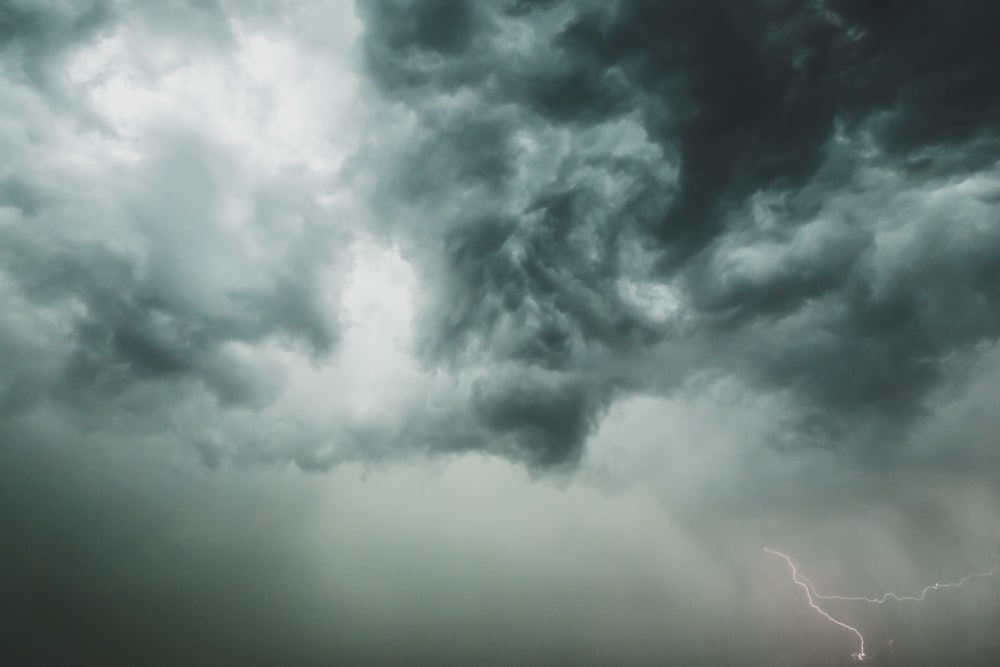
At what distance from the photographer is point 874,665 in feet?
554
